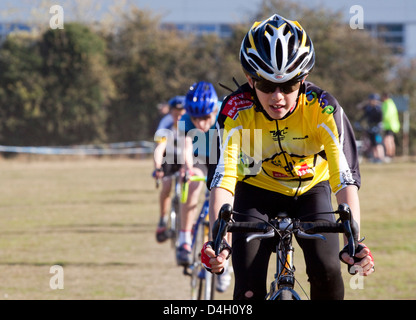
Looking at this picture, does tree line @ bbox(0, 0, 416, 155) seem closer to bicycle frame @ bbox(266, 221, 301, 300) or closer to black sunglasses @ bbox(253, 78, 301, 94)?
black sunglasses @ bbox(253, 78, 301, 94)

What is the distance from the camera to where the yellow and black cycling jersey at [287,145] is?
451cm

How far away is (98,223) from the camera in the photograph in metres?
14.6

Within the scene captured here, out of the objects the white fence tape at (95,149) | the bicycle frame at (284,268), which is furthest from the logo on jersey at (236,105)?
the white fence tape at (95,149)

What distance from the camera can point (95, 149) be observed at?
40781mm

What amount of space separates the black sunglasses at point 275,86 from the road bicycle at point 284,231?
2.25 feet

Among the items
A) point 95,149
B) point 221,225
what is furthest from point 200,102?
point 95,149

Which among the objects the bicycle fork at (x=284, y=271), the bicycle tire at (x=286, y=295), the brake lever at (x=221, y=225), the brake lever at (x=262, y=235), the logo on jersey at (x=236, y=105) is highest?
the logo on jersey at (x=236, y=105)

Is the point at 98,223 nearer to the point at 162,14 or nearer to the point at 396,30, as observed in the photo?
the point at 162,14

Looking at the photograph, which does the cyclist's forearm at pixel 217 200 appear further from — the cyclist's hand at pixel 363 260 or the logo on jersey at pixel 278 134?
the cyclist's hand at pixel 363 260

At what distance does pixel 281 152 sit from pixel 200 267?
315 centimetres

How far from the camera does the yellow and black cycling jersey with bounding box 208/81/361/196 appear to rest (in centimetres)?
451

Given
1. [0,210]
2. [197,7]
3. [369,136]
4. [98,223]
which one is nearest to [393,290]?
[98,223]

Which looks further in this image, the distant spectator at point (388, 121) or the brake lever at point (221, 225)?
the distant spectator at point (388, 121)
